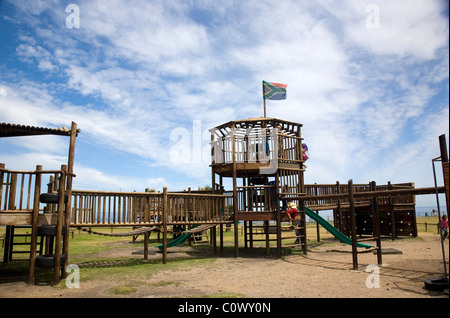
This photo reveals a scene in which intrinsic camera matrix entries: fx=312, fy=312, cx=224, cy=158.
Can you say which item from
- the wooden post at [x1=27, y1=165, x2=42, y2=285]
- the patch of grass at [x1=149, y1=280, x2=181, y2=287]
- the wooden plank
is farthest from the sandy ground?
the wooden plank

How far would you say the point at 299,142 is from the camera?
14055 millimetres

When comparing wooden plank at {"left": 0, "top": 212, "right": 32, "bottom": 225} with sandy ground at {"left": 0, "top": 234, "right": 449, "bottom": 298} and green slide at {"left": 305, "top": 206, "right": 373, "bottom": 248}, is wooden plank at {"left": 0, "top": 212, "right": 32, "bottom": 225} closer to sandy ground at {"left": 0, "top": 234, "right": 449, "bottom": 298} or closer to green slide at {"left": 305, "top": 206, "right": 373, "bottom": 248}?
sandy ground at {"left": 0, "top": 234, "right": 449, "bottom": 298}

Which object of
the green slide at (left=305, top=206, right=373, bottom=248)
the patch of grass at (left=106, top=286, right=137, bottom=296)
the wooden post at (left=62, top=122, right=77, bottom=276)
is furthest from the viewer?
the green slide at (left=305, top=206, right=373, bottom=248)

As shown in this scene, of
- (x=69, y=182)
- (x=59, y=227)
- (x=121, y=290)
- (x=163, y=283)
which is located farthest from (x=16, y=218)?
(x=163, y=283)

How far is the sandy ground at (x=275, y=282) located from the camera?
6828 millimetres

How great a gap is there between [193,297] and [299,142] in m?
9.28

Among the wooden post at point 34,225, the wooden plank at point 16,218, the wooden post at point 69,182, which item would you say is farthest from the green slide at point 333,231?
the wooden plank at point 16,218

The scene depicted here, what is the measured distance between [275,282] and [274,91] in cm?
1088

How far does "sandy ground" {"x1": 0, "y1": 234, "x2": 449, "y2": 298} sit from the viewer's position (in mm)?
6828

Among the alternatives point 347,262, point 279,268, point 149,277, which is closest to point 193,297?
point 149,277

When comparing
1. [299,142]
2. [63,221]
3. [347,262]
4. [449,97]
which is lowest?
[347,262]

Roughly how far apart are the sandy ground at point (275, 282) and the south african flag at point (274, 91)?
28.4ft

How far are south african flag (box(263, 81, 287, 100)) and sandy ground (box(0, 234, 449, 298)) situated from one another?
8.67 metres
